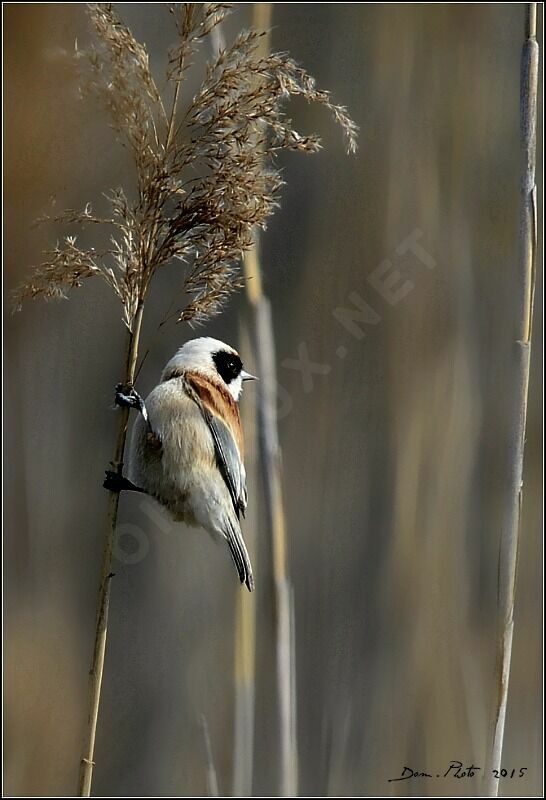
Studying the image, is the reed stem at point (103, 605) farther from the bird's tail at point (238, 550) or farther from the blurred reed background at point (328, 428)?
the blurred reed background at point (328, 428)

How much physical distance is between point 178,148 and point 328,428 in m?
1.46

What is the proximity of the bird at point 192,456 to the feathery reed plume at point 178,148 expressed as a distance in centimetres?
38

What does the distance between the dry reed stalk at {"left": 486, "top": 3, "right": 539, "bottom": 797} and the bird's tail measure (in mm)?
529

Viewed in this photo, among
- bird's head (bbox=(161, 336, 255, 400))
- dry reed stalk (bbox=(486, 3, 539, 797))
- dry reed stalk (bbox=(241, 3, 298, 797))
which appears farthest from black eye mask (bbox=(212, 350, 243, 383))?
dry reed stalk (bbox=(486, 3, 539, 797))

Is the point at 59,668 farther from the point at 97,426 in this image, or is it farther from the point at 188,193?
the point at 188,193

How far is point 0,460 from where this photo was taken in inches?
109

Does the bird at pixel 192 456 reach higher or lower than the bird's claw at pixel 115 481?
higher

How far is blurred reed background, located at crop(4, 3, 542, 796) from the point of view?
2617mm

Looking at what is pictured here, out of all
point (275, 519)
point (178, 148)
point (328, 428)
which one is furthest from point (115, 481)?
point (328, 428)

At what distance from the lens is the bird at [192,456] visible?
76.2 inches

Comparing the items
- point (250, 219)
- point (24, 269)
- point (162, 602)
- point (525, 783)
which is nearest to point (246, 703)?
point (162, 602)

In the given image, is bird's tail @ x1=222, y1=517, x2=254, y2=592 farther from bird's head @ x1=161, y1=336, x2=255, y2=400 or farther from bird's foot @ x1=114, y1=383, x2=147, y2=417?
bird's foot @ x1=114, y1=383, x2=147, y2=417

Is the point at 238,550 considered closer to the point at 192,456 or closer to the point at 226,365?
the point at 192,456

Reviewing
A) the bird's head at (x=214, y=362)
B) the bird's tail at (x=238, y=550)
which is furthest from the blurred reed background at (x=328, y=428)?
the bird's tail at (x=238, y=550)
